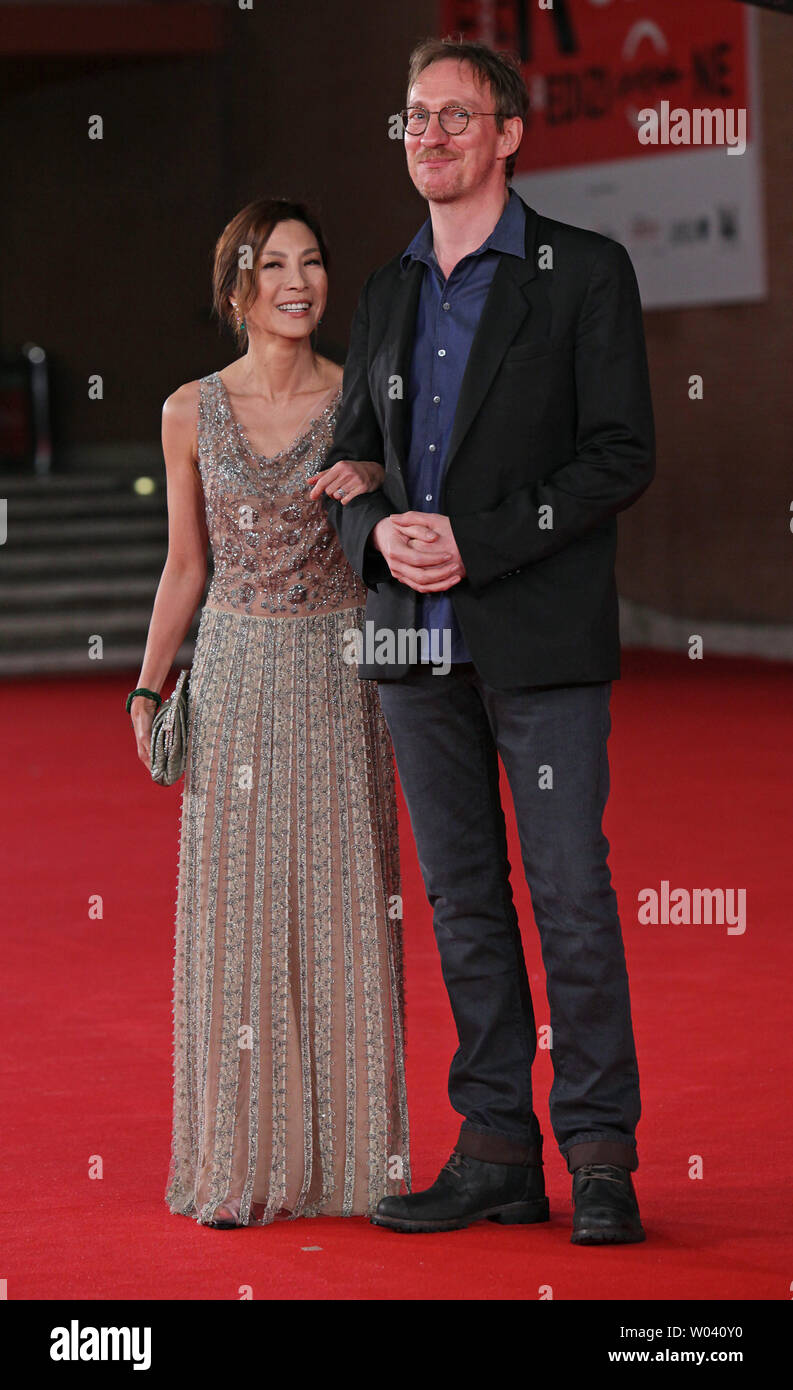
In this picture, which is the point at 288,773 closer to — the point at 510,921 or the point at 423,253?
the point at 510,921

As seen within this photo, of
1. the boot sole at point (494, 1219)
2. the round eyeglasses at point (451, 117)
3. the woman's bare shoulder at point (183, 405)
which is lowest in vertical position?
the boot sole at point (494, 1219)

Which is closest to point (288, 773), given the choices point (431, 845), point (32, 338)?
point (431, 845)

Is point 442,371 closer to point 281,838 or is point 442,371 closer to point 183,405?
point 183,405

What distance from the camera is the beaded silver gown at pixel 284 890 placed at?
316 cm

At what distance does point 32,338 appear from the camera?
58.7ft

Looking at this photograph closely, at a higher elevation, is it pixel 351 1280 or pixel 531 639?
pixel 531 639

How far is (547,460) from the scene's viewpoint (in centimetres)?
287

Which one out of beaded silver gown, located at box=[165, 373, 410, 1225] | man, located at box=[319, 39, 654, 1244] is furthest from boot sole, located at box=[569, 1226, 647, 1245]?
beaded silver gown, located at box=[165, 373, 410, 1225]

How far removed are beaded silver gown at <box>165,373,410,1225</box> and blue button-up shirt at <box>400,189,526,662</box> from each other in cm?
28

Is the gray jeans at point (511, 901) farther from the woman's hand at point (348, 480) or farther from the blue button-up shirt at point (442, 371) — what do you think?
the woman's hand at point (348, 480)

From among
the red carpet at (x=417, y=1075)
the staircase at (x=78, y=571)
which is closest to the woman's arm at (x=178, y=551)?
the red carpet at (x=417, y=1075)

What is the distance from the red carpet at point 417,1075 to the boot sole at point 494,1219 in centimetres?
2

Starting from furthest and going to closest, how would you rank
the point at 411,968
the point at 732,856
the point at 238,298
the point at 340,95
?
1. the point at 340,95
2. the point at 732,856
3. the point at 411,968
4. the point at 238,298

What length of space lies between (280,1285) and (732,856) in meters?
3.82
